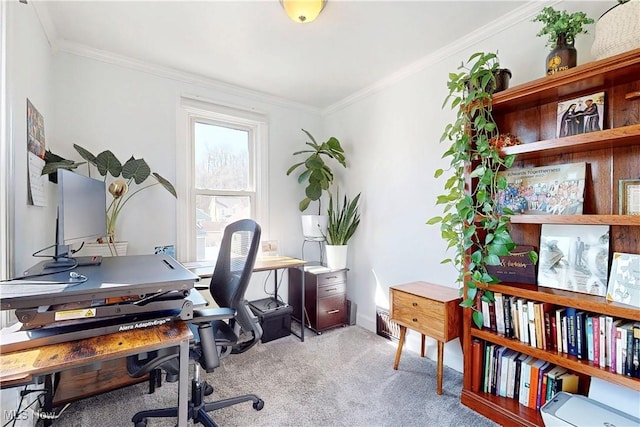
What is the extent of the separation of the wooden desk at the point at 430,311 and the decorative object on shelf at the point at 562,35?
4.79 ft

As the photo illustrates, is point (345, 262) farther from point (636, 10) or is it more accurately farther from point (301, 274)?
point (636, 10)

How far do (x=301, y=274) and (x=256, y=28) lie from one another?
6.89 ft

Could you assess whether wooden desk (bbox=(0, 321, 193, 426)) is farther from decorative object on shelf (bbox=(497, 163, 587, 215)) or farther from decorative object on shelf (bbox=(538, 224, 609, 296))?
decorative object on shelf (bbox=(538, 224, 609, 296))

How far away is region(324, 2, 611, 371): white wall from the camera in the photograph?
6.41 feet

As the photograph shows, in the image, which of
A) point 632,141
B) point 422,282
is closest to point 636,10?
point 632,141

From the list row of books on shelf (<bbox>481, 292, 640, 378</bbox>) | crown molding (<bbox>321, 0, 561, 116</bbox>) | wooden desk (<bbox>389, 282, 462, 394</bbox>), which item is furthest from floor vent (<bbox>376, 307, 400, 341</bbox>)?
crown molding (<bbox>321, 0, 561, 116</bbox>)

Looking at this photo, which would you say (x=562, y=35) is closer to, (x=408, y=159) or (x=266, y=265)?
(x=408, y=159)

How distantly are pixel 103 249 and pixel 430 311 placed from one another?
2402mm

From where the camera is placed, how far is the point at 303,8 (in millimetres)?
1712

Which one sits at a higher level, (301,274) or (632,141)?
(632,141)

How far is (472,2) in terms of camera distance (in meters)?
1.82

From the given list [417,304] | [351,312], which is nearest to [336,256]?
[351,312]

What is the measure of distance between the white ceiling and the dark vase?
0.51 metres

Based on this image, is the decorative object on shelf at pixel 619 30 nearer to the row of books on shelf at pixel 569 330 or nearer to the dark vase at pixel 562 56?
the dark vase at pixel 562 56
